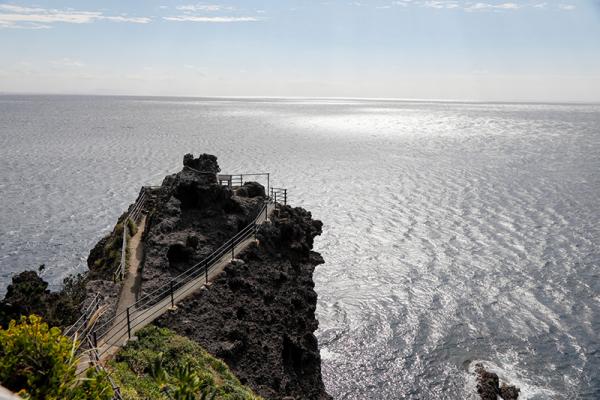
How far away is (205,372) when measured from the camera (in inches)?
764

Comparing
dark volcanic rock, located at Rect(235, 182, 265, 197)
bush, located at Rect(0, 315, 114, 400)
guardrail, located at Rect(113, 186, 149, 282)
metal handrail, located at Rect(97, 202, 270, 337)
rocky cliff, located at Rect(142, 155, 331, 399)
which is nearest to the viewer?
bush, located at Rect(0, 315, 114, 400)

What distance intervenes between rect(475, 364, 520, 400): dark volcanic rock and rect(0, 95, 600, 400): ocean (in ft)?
2.90

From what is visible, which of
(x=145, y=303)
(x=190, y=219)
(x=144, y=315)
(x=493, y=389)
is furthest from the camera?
(x=493, y=389)

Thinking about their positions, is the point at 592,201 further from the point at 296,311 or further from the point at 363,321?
the point at 296,311

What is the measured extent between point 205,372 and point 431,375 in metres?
23.2

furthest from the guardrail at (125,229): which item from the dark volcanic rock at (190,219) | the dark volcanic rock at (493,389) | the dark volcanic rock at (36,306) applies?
the dark volcanic rock at (493,389)

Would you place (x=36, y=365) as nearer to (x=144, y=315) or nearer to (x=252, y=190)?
(x=144, y=315)

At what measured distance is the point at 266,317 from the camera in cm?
2741

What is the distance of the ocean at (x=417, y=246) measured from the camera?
38.2 meters

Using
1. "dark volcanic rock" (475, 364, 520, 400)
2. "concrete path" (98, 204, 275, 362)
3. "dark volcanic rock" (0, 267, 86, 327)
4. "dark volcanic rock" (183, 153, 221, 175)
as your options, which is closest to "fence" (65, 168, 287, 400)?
"concrete path" (98, 204, 275, 362)

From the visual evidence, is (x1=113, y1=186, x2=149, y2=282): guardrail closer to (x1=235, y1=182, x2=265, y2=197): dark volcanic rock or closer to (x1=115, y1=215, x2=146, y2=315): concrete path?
(x1=115, y1=215, x2=146, y2=315): concrete path

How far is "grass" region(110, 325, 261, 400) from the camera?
17.1 m

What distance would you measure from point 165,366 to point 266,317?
867cm

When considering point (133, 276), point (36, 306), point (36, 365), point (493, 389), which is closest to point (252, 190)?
point (133, 276)
